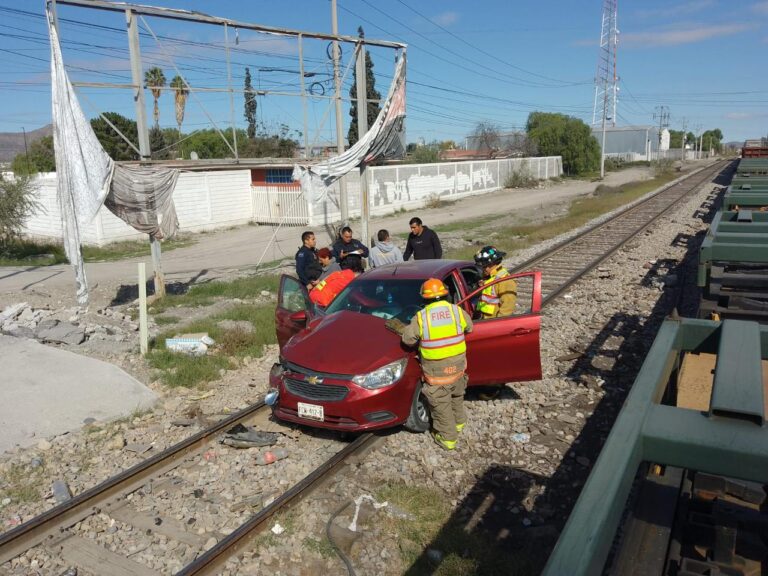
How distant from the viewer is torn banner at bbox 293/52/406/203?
549 inches

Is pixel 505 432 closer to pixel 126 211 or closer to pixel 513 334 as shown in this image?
pixel 513 334

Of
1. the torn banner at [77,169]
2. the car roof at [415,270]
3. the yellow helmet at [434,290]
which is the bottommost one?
the car roof at [415,270]

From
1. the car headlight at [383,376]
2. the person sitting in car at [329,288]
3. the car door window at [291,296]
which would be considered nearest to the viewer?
the car headlight at [383,376]

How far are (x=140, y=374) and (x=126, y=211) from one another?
443cm

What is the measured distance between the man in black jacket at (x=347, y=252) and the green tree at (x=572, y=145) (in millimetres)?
60308

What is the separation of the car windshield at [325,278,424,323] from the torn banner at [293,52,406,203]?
22.1 ft

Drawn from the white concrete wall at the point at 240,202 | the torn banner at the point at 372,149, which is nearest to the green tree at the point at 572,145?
the white concrete wall at the point at 240,202

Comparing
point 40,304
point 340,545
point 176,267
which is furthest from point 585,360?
point 176,267

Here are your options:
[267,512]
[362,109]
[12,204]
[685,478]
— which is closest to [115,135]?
[12,204]

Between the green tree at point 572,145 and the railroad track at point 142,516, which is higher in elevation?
the green tree at point 572,145

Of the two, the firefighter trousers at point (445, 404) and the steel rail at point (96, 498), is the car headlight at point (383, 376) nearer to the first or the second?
the firefighter trousers at point (445, 404)

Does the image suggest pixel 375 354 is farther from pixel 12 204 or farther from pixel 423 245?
pixel 12 204

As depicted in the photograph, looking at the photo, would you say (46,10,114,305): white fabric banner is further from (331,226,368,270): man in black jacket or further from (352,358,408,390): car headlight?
(352,358,408,390): car headlight

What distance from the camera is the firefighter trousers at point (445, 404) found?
6004mm
